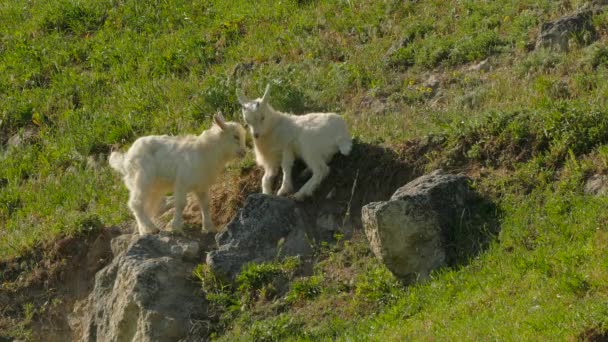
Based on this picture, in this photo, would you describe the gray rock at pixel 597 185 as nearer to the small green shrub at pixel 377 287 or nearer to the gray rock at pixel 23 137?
the small green shrub at pixel 377 287

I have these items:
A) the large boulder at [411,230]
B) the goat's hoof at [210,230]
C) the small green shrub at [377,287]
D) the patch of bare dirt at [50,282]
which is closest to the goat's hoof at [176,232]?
the goat's hoof at [210,230]

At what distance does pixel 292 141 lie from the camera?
Answer: 13.7 m

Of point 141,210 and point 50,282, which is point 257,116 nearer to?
point 141,210

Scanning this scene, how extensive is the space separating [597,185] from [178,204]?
186 inches

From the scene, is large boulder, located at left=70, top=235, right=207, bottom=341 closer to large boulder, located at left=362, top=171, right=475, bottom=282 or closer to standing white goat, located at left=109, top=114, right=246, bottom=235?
standing white goat, located at left=109, top=114, right=246, bottom=235

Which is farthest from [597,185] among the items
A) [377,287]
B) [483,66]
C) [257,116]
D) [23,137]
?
[23,137]

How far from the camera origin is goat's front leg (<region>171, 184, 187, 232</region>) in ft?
43.9

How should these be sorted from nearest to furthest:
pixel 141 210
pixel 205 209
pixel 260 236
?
1. pixel 260 236
2. pixel 141 210
3. pixel 205 209

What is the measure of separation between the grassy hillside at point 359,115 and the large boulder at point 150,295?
0.42 meters

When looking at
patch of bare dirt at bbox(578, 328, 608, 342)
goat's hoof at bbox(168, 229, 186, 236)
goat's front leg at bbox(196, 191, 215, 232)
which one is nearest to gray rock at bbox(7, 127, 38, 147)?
goat's front leg at bbox(196, 191, 215, 232)

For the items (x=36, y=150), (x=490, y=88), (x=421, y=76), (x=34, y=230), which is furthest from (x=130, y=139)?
(x=490, y=88)

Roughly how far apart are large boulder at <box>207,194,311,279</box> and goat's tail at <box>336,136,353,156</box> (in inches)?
34.3

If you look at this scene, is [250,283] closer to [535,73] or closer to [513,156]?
[513,156]

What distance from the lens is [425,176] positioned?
12.3 meters
